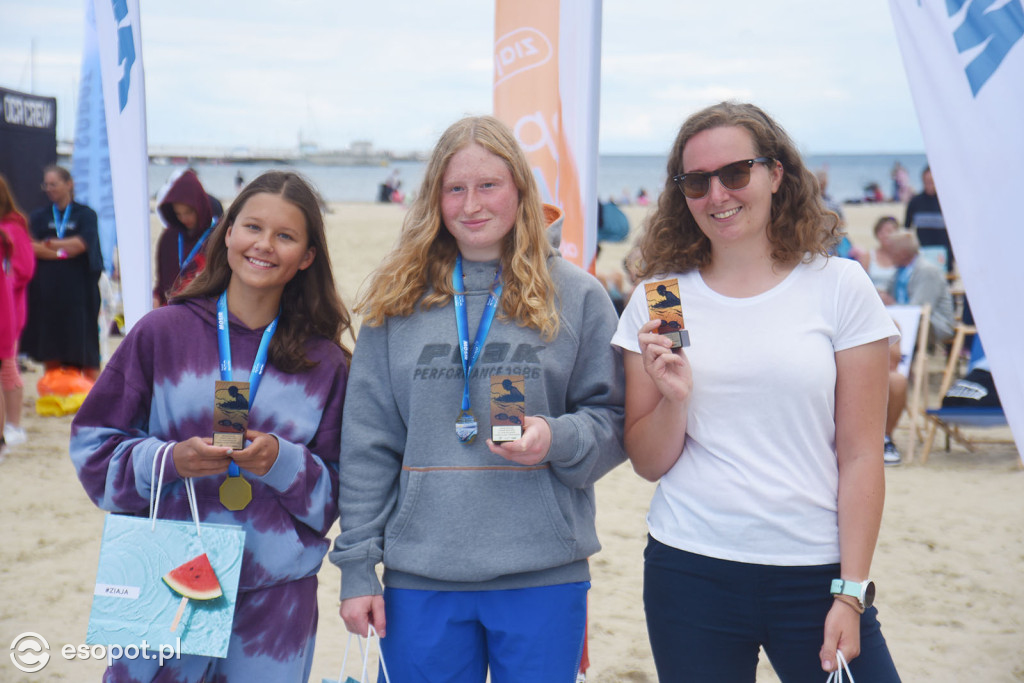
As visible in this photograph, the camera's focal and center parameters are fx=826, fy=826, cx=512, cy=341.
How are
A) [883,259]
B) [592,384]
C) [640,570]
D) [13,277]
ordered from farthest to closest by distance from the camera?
[883,259], [13,277], [640,570], [592,384]

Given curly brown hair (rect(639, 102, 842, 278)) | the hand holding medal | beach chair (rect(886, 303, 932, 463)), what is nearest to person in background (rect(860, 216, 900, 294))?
beach chair (rect(886, 303, 932, 463))

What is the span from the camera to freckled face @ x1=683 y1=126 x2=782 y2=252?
80.7 inches

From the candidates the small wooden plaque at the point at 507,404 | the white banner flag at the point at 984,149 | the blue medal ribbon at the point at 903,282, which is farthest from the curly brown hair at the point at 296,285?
the blue medal ribbon at the point at 903,282

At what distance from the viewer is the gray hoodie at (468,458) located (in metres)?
2.07

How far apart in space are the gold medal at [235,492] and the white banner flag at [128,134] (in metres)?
1.75

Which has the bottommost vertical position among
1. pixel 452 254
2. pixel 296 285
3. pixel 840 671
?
pixel 840 671

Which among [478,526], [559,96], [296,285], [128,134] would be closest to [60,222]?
[128,134]

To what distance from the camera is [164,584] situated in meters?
2.06

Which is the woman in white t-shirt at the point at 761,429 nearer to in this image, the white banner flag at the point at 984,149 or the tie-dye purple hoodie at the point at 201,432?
the white banner flag at the point at 984,149

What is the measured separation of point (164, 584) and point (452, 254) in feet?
3.67

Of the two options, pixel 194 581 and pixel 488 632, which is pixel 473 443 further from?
pixel 194 581

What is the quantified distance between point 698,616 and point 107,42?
128 inches

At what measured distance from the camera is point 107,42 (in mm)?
3480

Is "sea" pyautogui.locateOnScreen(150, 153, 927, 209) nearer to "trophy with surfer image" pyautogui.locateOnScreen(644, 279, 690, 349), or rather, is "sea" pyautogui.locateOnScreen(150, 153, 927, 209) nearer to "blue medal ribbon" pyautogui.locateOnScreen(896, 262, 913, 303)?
"blue medal ribbon" pyautogui.locateOnScreen(896, 262, 913, 303)
